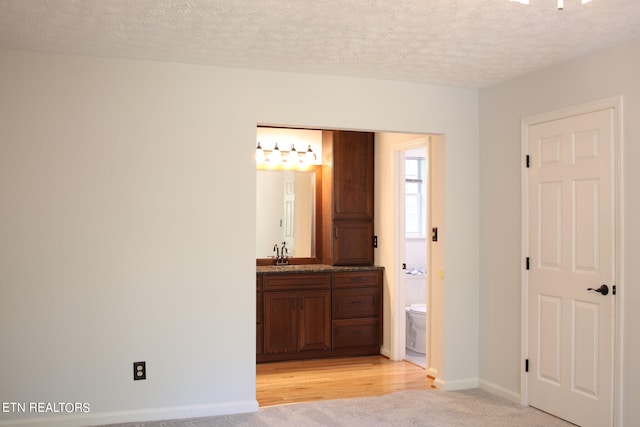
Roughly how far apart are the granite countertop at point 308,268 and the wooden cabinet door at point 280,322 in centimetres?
22

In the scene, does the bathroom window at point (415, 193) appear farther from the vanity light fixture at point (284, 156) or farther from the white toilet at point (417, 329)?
→ the vanity light fixture at point (284, 156)

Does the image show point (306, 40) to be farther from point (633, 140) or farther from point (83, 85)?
point (633, 140)

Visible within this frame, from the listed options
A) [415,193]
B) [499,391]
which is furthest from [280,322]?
[415,193]

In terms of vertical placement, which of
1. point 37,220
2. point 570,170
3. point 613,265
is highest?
point 570,170

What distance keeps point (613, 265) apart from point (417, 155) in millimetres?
4063

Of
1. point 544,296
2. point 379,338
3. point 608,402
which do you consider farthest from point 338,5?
point 379,338

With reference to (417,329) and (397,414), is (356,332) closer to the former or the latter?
(417,329)

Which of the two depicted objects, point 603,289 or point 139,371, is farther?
point 139,371

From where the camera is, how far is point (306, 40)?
140 inches

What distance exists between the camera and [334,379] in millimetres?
5082

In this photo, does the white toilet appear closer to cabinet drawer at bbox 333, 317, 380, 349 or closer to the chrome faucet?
cabinet drawer at bbox 333, 317, 380, 349

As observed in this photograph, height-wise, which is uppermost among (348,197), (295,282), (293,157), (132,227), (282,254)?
(293,157)

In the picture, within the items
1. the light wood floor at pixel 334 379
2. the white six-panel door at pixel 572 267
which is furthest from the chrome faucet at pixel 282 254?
the white six-panel door at pixel 572 267

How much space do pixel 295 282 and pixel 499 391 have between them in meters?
2.10
